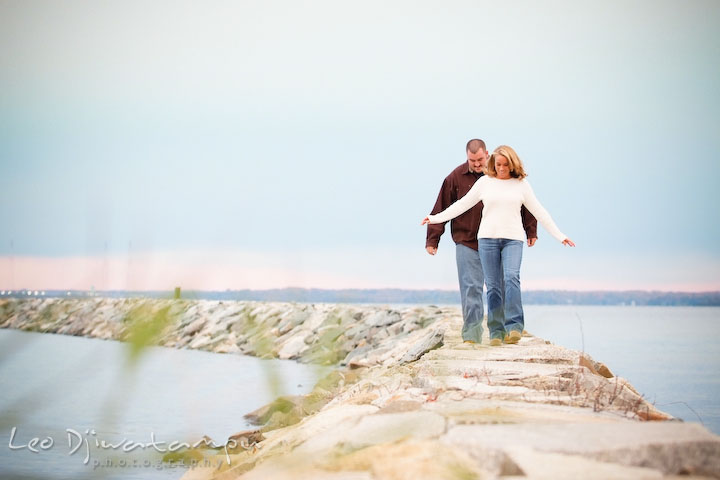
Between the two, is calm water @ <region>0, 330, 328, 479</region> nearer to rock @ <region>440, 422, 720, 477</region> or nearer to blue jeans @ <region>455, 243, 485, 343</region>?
rock @ <region>440, 422, 720, 477</region>

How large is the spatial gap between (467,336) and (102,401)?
18.9 ft

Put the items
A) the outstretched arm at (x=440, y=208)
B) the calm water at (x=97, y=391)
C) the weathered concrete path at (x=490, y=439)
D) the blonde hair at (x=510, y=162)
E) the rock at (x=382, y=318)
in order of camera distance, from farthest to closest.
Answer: the rock at (x=382, y=318)
the outstretched arm at (x=440, y=208)
the blonde hair at (x=510, y=162)
the weathered concrete path at (x=490, y=439)
the calm water at (x=97, y=391)

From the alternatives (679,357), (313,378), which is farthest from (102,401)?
(679,357)

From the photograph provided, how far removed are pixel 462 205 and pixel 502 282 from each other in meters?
0.79

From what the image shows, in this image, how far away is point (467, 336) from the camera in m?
6.39

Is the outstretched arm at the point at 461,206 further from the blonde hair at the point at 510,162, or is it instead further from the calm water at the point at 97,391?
the calm water at the point at 97,391

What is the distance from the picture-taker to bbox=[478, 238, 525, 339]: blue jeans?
6.03 meters

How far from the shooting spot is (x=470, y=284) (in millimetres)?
6480

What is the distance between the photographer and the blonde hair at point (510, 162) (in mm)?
6000

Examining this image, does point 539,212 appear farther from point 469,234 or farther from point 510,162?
point 469,234

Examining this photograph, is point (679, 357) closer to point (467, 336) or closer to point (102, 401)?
point (467, 336)

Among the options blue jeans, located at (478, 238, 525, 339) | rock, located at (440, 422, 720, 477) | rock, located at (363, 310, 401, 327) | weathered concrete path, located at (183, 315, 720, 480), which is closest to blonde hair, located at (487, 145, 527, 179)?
blue jeans, located at (478, 238, 525, 339)

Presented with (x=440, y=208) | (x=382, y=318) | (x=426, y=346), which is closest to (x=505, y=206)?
(x=440, y=208)

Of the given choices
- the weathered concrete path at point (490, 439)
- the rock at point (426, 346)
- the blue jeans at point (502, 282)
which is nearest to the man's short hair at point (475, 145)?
the blue jeans at point (502, 282)
